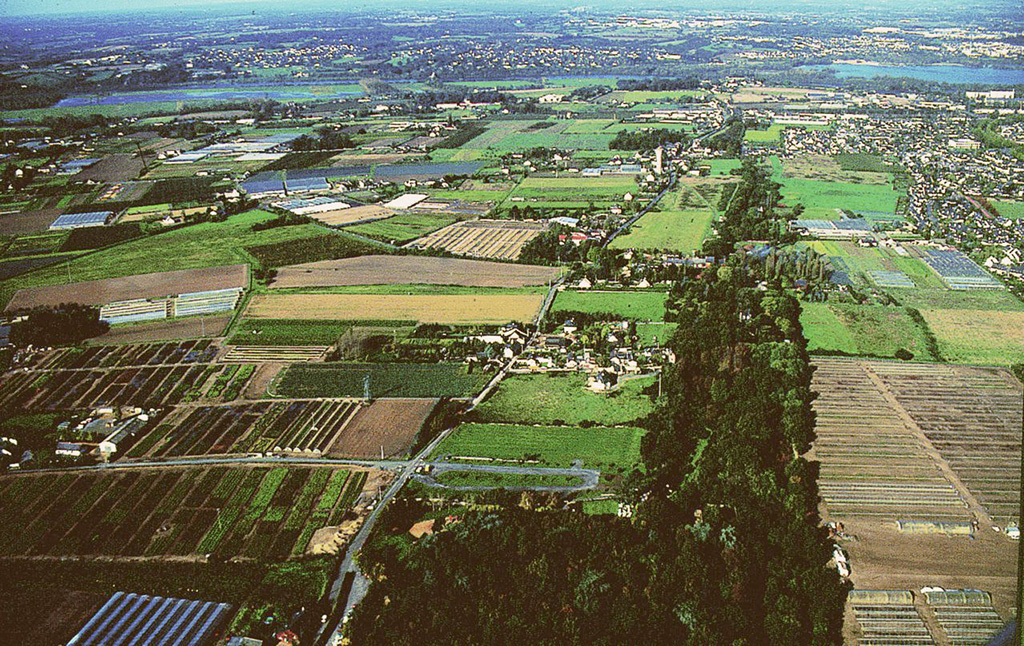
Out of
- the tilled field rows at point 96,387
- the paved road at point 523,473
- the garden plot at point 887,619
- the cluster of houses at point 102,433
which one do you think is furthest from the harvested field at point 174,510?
the garden plot at point 887,619

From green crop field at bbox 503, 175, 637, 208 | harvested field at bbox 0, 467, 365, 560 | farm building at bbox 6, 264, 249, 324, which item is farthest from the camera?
green crop field at bbox 503, 175, 637, 208

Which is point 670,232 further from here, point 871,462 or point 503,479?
point 503,479

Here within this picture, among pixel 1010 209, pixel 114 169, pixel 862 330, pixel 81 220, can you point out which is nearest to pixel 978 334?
pixel 862 330

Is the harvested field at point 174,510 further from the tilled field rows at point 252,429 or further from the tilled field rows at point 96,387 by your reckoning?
the tilled field rows at point 96,387

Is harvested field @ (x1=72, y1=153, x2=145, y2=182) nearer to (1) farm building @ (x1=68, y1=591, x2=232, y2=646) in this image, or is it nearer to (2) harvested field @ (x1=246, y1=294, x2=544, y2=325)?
(2) harvested field @ (x1=246, y1=294, x2=544, y2=325)

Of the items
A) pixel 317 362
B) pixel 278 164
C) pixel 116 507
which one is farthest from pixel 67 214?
pixel 116 507

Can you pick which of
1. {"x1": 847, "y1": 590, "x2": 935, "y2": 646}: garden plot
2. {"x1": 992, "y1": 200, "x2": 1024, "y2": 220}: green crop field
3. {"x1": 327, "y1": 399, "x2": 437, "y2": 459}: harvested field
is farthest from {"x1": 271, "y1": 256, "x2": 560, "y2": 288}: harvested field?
{"x1": 992, "y1": 200, "x2": 1024, "y2": 220}: green crop field
